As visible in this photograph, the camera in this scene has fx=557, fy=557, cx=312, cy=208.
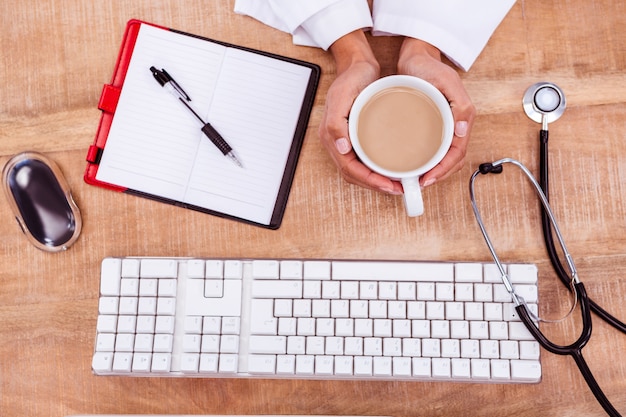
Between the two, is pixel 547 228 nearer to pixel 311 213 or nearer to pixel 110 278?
pixel 311 213

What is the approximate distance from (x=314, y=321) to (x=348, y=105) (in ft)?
0.86

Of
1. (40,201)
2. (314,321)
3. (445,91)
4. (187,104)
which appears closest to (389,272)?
(314,321)

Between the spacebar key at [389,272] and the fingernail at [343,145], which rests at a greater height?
the fingernail at [343,145]

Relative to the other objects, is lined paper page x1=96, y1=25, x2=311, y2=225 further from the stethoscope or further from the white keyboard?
the stethoscope

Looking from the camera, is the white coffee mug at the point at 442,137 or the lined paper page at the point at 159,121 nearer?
the white coffee mug at the point at 442,137

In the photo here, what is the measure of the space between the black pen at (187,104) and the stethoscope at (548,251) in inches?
12.1

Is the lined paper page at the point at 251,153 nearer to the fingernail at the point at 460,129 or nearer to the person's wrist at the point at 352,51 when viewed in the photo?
the person's wrist at the point at 352,51

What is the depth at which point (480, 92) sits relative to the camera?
2.37 feet

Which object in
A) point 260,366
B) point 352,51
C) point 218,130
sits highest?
point 352,51

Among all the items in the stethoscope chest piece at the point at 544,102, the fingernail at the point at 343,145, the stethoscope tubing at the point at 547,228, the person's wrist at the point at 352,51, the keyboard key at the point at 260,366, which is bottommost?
the keyboard key at the point at 260,366

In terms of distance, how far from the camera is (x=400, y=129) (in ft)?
2.08

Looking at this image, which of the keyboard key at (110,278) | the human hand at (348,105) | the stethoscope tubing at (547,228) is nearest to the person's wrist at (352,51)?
the human hand at (348,105)

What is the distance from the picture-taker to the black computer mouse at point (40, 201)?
711mm

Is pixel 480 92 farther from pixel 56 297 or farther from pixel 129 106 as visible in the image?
pixel 56 297
